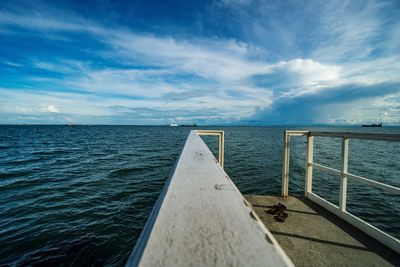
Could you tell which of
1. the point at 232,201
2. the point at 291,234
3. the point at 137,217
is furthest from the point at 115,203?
the point at 232,201

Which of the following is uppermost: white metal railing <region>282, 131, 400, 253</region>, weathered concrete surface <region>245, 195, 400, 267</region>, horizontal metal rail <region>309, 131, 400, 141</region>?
horizontal metal rail <region>309, 131, 400, 141</region>

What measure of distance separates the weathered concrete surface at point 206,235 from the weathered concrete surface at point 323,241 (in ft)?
8.10

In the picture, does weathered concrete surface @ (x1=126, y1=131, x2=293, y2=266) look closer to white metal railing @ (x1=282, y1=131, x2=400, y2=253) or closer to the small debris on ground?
white metal railing @ (x1=282, y1=131, x2=400, y2=253)

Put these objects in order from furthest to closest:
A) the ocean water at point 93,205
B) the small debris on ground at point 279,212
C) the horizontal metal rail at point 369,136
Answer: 1. the ocean water at point 93,205
2. the small debris on ground at point 279,212
3. the horizontal metal rail at point 369,136

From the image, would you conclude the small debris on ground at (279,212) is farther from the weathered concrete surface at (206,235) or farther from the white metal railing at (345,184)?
the weathered concrete surface at (206,235)

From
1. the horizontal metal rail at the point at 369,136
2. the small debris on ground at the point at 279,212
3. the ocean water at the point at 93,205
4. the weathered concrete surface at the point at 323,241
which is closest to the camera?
the weathered concrete surface at the point at 323,241

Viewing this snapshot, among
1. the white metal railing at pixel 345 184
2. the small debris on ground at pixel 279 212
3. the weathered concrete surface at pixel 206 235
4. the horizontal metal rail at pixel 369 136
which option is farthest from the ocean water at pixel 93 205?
the horizontal metal rail at pixel 369 136

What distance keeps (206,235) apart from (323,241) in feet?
10.9

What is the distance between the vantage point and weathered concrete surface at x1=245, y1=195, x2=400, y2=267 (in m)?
2.61

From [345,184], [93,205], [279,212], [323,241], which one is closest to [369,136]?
[345,184]

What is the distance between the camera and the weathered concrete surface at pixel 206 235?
0.52m

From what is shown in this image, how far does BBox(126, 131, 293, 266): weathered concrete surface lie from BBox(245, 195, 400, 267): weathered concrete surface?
2.47 metres

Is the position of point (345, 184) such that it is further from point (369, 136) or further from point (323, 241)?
point (323, 241)

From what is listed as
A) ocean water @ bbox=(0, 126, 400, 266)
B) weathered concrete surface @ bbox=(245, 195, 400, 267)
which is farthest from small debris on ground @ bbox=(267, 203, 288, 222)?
ocean water @ bbox=(0, 126, 400, 266)
